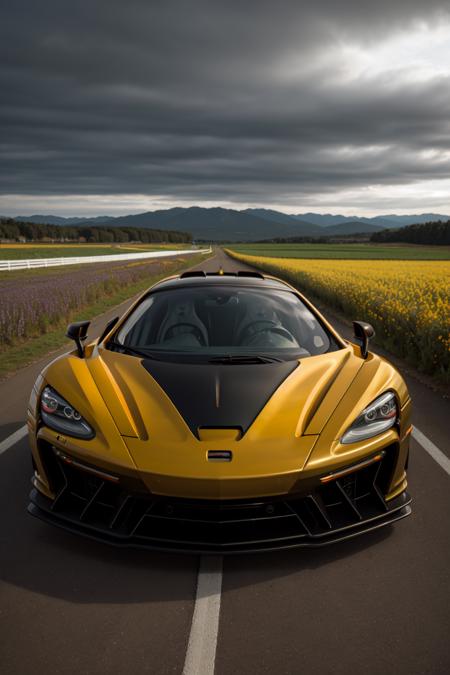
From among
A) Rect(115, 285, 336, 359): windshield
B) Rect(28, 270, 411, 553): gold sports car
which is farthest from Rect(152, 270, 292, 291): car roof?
Rect(28, 270, 411, 553): gold sports car

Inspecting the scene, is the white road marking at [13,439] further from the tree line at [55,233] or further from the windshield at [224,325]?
the tree line at [55,233]

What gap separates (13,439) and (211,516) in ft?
10.0

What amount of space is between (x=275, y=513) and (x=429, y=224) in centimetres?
12996

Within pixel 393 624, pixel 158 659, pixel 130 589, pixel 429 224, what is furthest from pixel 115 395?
pixel 429 224

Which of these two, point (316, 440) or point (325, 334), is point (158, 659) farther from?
point (325, 334)

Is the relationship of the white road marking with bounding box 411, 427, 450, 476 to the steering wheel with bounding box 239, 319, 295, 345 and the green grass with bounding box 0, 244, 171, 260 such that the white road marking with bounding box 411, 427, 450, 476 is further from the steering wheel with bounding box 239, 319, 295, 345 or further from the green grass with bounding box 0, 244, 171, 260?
the green grass with bounding box 0, 244, 171, 260

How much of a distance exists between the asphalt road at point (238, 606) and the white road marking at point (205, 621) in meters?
0.01

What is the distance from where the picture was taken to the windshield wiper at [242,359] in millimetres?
3623

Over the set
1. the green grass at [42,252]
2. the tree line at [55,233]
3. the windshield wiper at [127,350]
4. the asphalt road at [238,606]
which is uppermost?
the windshield wiper at [127,350]

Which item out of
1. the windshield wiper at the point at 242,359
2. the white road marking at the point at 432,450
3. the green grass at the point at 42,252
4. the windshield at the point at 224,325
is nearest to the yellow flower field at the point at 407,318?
the white road marking at the point at 432,450

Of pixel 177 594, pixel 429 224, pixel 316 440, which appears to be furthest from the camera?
pixel 429 224

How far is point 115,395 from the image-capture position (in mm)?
3219

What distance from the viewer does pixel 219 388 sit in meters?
3.20

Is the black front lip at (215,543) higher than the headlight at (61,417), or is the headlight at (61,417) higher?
the headlight at (61,417)
